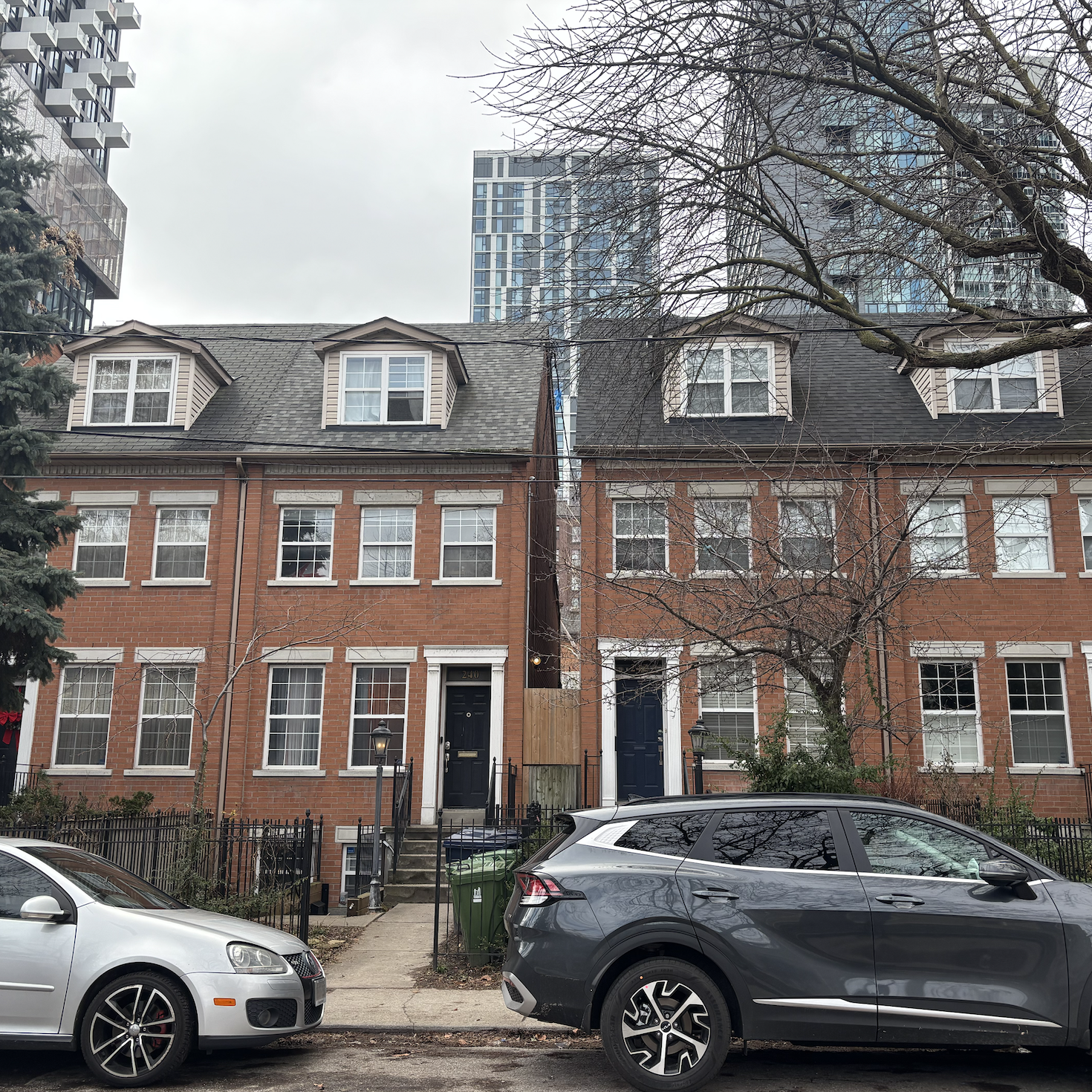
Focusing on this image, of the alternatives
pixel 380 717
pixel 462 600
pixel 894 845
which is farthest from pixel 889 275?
pixel 380 717

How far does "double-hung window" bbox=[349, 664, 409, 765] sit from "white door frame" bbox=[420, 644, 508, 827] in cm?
52

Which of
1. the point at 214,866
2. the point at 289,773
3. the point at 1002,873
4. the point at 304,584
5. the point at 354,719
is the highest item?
the point at 304,584

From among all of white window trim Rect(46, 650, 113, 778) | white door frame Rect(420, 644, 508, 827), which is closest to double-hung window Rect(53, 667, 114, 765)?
white window trim Rect(46, 650, 113, 778)

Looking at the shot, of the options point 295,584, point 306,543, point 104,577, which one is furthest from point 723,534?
point 104,577

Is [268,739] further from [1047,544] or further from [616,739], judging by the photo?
[1047,544]

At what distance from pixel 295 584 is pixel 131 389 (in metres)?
5.59

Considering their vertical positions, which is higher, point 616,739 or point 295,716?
point 295,716

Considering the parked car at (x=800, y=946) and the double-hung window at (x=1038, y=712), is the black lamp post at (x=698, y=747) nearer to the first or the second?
the double-hung window at (x=1038, y=712)

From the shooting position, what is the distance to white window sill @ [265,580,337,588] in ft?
66.5

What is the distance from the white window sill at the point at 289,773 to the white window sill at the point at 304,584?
11.3 ft

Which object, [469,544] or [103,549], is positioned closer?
[469,544]

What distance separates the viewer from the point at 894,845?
22.5 ft

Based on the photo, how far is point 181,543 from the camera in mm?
20797

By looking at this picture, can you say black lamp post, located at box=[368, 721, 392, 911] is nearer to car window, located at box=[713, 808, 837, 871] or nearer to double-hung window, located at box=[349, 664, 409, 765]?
double-hung window, located at box=[349, 664, 409, 765]
